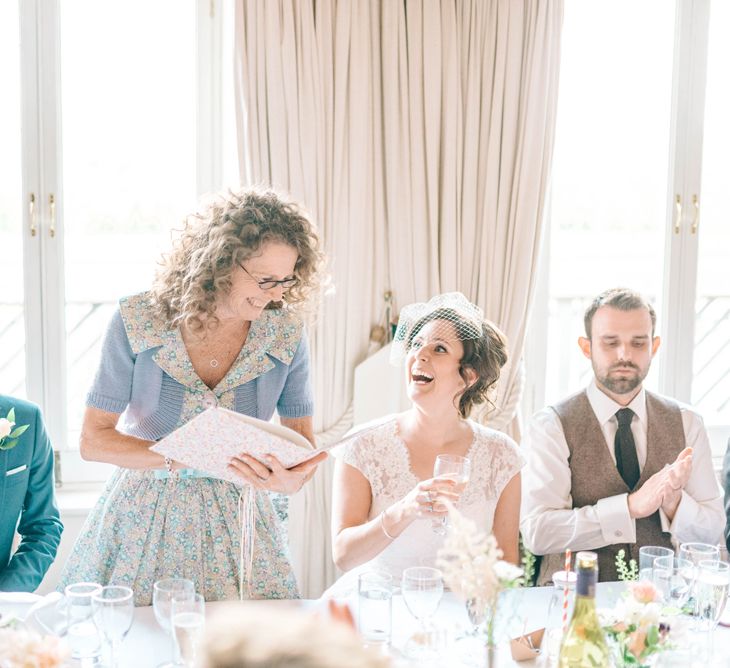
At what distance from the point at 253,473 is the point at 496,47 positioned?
79.6 inches

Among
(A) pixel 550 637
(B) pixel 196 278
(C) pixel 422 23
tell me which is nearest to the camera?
(A) pixel 550 637

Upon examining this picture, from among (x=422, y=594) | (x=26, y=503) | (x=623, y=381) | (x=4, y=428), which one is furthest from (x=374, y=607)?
(x=623, y=381)

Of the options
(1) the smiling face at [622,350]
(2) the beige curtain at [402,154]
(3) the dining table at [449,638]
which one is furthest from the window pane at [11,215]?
(1) the smiling face at [622,350]

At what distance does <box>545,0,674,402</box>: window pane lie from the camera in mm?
3836

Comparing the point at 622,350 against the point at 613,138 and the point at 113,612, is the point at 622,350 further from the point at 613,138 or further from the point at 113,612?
the point at 113,612

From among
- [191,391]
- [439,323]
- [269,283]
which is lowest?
[191,391]

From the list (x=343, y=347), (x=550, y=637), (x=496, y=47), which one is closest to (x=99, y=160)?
(x=343, y=347)

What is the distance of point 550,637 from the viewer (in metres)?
1.82

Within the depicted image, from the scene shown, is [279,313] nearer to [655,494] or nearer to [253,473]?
[253,473]

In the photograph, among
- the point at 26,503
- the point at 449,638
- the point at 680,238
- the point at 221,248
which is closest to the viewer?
the point at 449,638

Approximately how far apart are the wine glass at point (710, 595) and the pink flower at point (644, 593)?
0.52 feet

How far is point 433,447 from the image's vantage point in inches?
103

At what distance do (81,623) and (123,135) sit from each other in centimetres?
229

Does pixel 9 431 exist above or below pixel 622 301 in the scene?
below
